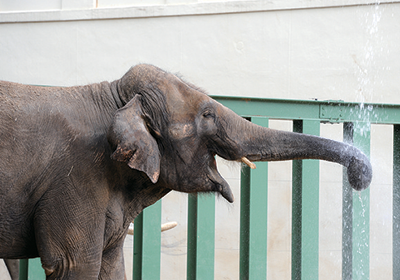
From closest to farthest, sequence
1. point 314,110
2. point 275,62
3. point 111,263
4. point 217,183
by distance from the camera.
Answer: point 217,183
point 111,263
point 314,110
point 275,62

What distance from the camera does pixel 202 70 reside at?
200 inches

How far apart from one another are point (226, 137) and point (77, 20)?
4624mm

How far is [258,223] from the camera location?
89.7 inches

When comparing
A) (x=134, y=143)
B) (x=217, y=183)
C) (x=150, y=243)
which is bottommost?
(x=150, y=243)

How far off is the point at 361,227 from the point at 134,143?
1.60 meters

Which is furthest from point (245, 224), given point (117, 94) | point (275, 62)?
point (275, 62)

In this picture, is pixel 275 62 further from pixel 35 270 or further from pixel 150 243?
pixel 35 270

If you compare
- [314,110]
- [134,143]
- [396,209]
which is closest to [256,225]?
[314,110]

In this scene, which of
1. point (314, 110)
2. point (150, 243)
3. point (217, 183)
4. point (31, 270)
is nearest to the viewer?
point (217, 183)

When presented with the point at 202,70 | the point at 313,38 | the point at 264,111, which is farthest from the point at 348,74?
the point at 264,111

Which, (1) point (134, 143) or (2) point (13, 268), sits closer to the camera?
(1) point (134, 143)

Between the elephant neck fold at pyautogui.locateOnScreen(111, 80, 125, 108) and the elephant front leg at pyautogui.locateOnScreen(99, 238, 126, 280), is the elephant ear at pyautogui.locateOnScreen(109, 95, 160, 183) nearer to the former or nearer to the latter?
the elephant neck fold at pyautogui.locateOnScreen(111, 80, 125, 108)

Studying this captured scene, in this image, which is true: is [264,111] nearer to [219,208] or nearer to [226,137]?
[226,137]

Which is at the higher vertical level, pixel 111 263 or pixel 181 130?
pixel 181 130
